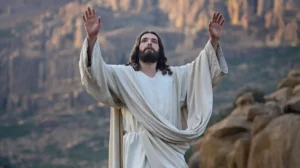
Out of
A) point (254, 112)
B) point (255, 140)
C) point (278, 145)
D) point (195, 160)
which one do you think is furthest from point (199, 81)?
point (195, 160)

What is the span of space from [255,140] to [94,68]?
14179 millimetres

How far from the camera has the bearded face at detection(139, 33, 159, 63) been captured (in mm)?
4277

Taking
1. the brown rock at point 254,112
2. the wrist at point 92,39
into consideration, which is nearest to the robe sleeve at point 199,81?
the wrist at point 92,39

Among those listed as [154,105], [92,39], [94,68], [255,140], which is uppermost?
[92,39]

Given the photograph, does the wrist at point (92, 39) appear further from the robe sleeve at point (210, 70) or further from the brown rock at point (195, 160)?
the brown rock at point (195, 160)

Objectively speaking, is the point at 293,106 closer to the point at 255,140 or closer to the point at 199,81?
the point at 255,140

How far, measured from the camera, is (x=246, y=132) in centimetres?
1919

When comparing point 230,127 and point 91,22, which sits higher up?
point 91,22

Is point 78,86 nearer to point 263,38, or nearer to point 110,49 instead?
point 110,49

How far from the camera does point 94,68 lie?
4020mm

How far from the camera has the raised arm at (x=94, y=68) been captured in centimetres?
396

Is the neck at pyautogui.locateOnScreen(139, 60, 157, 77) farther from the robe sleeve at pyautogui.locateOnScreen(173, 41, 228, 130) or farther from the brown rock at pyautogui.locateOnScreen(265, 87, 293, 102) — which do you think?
the brown rock at pyautogui.locateOnScreen(265, 87, 293, 102)

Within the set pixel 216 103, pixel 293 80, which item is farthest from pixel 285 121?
pixel 216 103

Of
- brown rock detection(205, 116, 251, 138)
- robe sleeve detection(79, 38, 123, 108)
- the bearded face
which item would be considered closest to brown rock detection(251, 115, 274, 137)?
brown rock detection(205, 116, 251, 138)
